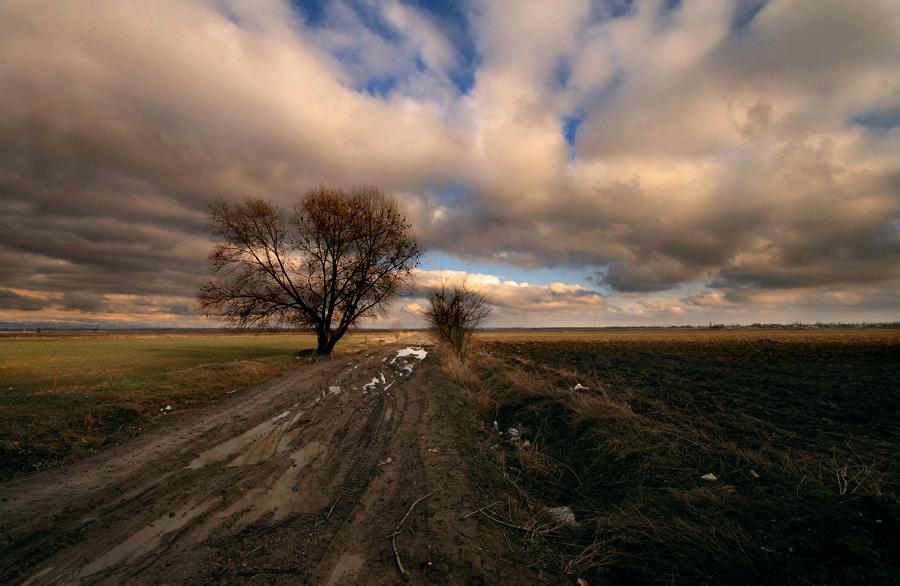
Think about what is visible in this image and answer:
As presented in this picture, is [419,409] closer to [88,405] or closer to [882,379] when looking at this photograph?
[88,405]

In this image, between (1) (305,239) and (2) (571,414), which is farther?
(1) (305,239)

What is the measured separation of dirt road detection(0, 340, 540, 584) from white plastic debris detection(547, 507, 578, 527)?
93cm

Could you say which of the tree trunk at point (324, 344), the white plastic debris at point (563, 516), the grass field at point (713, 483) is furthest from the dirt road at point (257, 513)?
the tree trunk at point (324, 344)

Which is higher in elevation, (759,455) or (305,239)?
(305,239)

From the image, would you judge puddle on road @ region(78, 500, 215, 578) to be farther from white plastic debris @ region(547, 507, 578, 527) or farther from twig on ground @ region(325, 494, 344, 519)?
white plastic debris @ region(547, 507, 578, 527)

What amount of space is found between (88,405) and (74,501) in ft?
19.9

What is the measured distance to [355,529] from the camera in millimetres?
4145

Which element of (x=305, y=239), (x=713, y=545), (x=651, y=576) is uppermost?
(x=305, y=239)

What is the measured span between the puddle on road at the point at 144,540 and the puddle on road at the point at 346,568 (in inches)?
77.4

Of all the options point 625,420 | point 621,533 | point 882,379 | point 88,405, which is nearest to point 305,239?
point 88,405

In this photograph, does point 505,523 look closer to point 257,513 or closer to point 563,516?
point 563,516

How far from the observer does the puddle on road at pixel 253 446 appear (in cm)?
644

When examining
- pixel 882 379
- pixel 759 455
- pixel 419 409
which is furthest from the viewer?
pixel 882 379

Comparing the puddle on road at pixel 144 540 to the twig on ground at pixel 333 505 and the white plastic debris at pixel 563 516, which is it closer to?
the twig on ground at pixel 333 505
